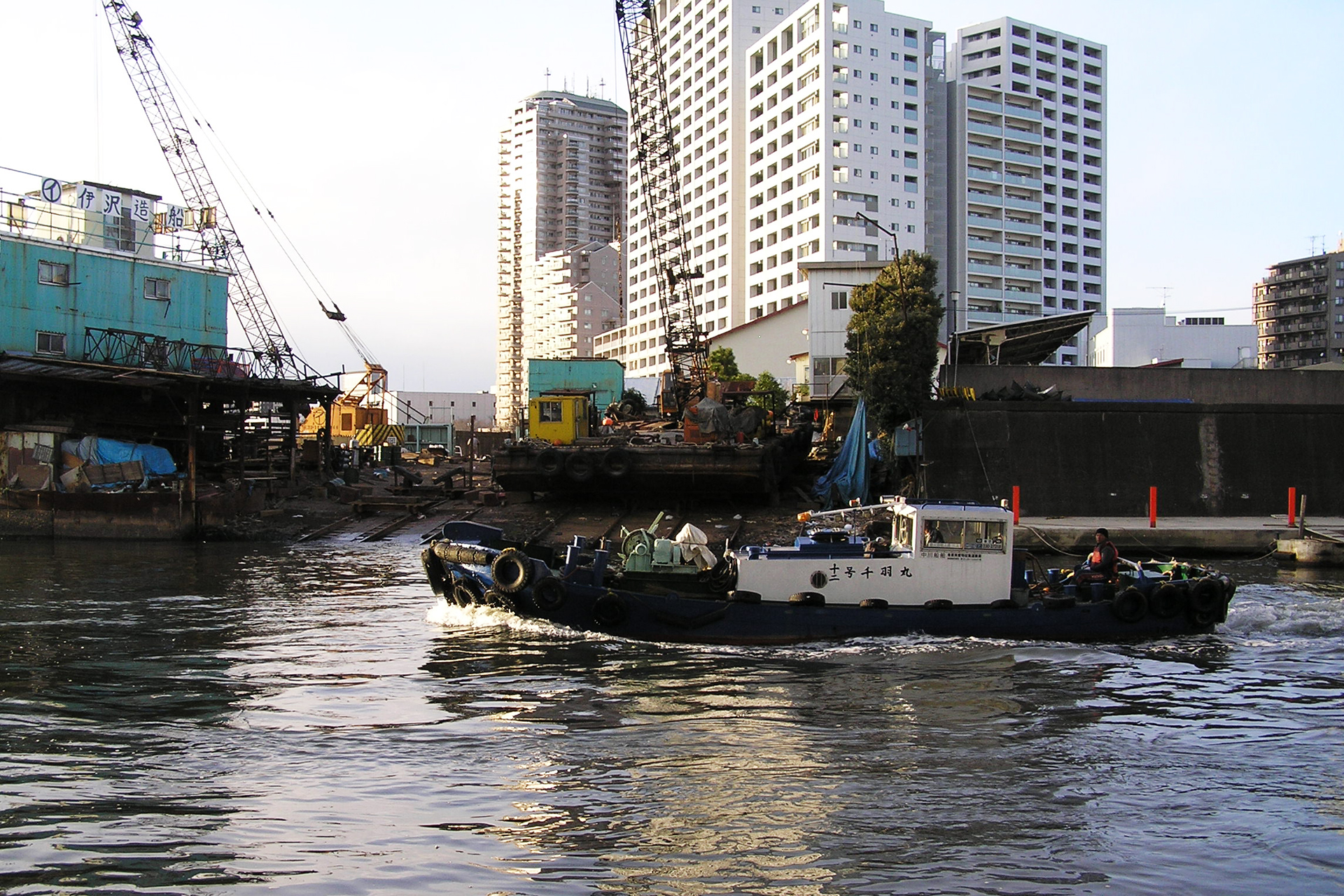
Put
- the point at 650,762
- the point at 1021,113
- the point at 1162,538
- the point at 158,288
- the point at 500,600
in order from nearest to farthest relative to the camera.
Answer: the point at 650,762, the point at 500,600, the point at 1162,538, the point at 158,288, the point at 1021,113

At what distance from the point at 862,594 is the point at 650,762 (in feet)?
21.2

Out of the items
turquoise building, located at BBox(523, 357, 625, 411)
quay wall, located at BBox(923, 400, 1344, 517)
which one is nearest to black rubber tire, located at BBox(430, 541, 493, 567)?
quay wall, located at BBox(923, 400, 1344, 517)

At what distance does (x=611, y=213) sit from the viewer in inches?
6265

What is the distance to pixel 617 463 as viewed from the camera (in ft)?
97.4

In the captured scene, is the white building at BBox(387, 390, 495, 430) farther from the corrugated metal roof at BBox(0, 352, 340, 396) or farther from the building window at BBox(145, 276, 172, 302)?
the corrugated metal roof at BBox(0, 352, 340, 396)

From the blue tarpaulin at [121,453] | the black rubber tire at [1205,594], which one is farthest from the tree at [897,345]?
the blue tarpaulin at [121,453]

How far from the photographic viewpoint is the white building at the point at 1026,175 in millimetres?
89250

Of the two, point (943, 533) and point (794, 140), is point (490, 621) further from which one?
point (794, 140)

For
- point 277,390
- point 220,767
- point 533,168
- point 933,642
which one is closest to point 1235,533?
point 933,642

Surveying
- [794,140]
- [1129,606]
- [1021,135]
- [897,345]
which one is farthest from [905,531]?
[1021,135]

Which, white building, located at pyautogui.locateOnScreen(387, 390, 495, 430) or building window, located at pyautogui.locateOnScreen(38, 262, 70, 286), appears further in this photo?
white building, located at pyautogui.locateOnScreen(387, 390, 495, 430)

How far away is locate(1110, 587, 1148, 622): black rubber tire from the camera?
48.7ft

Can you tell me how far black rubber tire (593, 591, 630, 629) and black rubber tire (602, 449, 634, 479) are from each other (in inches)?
587

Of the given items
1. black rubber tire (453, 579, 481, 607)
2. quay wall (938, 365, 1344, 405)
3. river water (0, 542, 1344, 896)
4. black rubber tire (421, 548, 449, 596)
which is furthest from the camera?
quay wall (938, 365, 1344, 405)
